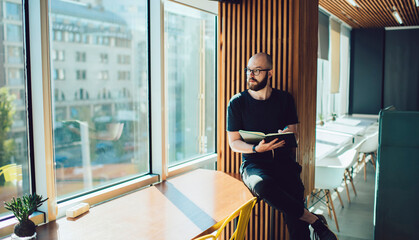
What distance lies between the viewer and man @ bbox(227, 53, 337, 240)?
9.96 ft

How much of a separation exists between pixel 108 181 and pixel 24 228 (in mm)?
1269

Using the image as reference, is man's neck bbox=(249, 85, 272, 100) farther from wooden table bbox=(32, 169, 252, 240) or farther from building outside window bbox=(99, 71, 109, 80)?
building outside window bbox=(99, 71, 109, 80)

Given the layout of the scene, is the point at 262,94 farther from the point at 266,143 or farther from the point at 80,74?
the point at 80,74

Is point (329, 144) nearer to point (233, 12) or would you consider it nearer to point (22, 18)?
point (233, 12)

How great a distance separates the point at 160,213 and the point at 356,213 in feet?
11.8

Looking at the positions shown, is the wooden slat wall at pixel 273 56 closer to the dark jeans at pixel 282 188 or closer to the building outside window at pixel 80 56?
the dark jeans at pixel 282 188

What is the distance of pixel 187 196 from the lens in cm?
315

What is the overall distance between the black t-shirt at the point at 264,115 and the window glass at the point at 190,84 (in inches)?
49.1

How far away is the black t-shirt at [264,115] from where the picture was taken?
10.9ft

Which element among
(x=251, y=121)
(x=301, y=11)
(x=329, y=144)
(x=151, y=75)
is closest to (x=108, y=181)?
(x=151, y=75)

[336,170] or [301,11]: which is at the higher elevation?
[301,11]

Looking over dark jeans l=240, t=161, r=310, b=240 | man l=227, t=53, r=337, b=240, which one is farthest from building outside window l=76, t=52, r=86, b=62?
dark jeans l=240, t=161, r=310, b=240

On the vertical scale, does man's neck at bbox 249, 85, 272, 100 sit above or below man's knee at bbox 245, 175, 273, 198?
above

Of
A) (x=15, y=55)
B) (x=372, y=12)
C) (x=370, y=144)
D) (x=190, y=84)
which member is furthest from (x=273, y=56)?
(x=372, y=12)
